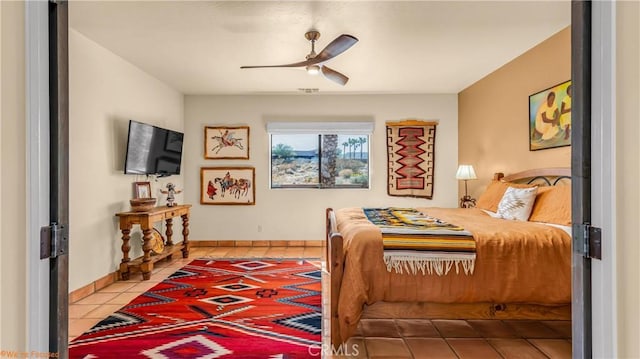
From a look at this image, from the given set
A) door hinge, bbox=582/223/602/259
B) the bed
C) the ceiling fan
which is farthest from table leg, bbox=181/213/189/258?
door hinge, bbox=582/223/602/259

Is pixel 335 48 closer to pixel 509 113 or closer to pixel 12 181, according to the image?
pixel 12 181

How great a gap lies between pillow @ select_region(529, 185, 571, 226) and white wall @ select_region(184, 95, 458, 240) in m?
2.59

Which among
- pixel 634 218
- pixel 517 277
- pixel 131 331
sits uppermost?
pixel 634 218

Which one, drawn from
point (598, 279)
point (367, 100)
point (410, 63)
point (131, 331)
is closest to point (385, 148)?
point (367, 100)

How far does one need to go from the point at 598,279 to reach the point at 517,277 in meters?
1.57

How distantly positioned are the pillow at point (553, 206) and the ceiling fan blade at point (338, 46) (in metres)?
2.11

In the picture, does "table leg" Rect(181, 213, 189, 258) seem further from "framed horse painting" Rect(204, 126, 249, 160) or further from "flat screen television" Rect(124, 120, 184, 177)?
"framed horse painting" Rect(204, 126, 249, 160)

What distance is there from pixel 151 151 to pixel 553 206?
169 inches

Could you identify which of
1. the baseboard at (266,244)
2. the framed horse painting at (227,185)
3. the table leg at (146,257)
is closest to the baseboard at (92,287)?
the table leg at (146,257)

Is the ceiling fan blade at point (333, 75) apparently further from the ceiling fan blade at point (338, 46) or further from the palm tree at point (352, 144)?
the palm tree at point (352, 144)

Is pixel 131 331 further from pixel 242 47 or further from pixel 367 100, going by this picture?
pixel 367 100

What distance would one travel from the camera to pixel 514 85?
4.11 m

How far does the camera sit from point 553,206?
2.94 meters

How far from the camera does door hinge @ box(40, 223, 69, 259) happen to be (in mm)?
932
